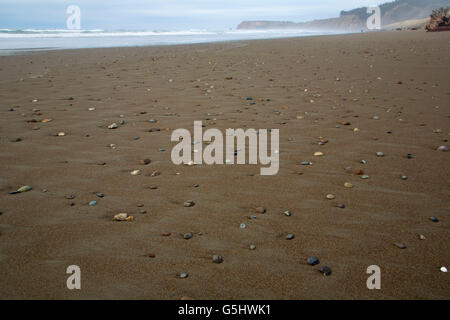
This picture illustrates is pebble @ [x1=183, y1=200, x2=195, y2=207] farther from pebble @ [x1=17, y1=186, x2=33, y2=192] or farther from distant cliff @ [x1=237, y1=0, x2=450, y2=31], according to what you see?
distant cliff @ [x1=237, y1=0, x2=450, y2=31]

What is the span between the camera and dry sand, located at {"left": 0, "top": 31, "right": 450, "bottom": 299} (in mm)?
2010

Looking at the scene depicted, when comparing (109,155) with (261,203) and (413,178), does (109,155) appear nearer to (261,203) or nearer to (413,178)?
(261,203)

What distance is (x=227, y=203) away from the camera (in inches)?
114

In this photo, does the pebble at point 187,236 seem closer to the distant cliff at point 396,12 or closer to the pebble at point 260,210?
the pebble at point 260,210

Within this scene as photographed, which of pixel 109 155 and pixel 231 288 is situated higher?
pixel 109 155

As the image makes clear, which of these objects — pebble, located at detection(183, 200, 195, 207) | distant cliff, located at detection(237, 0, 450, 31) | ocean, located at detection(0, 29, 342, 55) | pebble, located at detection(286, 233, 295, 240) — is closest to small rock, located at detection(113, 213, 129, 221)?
pebble, located at detection(183, 200, 195, 207)

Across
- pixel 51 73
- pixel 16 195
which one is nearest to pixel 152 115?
pixel 16 195

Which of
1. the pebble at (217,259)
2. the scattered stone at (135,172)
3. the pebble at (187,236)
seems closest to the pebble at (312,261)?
the pebble at (217,259)

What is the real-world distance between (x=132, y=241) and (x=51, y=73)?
9.60 meters

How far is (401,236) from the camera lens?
2.40m

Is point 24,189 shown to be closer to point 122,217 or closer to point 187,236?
point 122,217

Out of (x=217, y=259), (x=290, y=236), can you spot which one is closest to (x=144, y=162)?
(x=217, y=259)

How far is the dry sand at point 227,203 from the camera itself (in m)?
2.01

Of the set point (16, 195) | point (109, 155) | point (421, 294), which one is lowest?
point (421, 294)
